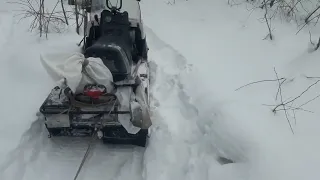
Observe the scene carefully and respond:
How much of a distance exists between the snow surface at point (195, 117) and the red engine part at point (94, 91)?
0.81 meters

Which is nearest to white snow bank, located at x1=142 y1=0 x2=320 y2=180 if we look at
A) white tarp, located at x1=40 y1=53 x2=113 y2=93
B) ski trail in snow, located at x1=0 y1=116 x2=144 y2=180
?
ski trail in snow, located at x1=0 y1=116 x2=144 y2=180

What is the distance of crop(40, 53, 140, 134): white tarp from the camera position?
3.29 meters

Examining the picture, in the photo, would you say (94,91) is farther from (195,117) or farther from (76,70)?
(195,117)

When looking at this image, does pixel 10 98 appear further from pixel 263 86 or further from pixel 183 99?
pixel 263 86

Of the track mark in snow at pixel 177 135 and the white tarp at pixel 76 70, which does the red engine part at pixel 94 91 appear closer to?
the white tarp at pixel 76 70

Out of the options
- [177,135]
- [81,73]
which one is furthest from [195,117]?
[81,73]

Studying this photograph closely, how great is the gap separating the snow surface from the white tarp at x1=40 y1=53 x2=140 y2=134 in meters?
0.60

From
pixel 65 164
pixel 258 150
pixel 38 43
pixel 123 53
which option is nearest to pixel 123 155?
pixel 65 164

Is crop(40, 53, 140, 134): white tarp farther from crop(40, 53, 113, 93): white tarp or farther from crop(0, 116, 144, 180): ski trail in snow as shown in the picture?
crop(0, 116, 144, 180): ski trail in snow

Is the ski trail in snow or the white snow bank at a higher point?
the white snow bank

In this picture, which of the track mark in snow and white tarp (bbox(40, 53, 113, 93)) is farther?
the track mark in snow

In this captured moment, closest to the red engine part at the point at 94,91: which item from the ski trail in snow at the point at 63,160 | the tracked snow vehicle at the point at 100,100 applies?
the tracked snow vehicle at the point at 100,100

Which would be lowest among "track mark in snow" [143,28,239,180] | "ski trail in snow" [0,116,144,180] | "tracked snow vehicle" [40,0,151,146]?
"ski trail in snow" [0,116,144,180]

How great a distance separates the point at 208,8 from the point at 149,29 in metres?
1.98
